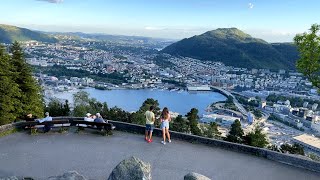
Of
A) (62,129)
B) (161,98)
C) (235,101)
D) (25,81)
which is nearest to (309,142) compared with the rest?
(25,81)

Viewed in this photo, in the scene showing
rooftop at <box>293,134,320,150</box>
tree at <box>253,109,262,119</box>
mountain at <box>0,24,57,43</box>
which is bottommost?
tree at <box>253,109,262,119</box>

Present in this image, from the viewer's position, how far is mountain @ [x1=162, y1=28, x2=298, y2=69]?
112m

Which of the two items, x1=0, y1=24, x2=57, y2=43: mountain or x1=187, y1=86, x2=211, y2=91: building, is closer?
x1=187, y1=86, x2=211, y2=91: building

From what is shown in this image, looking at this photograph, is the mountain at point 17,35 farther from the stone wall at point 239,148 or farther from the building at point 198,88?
the stone wall at point 239,148

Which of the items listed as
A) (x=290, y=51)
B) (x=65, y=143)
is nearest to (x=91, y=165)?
(x=65, y=143)

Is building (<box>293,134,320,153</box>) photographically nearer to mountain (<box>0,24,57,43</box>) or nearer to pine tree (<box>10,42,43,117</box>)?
pine tree (<box>10,42,43,117</box>)

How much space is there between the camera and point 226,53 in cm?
12419

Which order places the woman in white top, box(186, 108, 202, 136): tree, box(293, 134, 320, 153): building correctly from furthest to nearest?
box(293, 134, 320, 153): building < box(186, 108, 202, 136): tree < the woman in white top

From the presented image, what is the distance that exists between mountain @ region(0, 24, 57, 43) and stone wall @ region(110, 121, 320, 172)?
456 feet

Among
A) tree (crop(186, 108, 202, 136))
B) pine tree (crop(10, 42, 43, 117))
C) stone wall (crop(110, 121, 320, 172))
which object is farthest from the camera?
tree (crop(186, 108, 202, 136))

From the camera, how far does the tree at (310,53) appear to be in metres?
9.22

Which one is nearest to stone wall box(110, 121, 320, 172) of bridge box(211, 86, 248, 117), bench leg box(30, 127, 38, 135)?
bench leg box(30, 127, 38, 135)

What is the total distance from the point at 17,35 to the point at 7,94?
15877cm

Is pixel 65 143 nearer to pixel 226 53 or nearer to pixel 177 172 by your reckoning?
pixel 177 172
